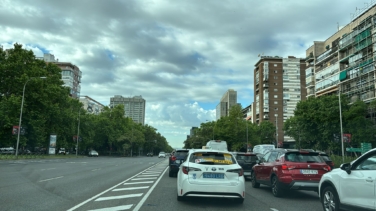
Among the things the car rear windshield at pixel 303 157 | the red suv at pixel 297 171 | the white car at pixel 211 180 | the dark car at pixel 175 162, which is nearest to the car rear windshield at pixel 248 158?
the dark car at pixel 175 162

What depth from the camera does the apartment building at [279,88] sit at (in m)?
106

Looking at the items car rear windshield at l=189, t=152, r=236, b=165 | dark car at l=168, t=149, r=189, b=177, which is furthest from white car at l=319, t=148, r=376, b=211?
dark car at l=168, t=149, r=189, b=177

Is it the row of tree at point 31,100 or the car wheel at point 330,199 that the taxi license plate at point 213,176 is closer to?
the car wheel at point 330,199

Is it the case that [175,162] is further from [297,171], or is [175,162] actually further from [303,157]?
[297,171]

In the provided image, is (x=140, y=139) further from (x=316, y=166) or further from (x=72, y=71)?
(x=316, y=166)

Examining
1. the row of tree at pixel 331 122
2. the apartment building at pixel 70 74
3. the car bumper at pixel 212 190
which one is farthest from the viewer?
the apartment building at pixel 70 74

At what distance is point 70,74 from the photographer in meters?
112

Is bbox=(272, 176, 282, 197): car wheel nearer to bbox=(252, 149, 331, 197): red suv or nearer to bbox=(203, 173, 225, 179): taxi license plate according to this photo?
bbox=(252, 149, 331, 197): red suv

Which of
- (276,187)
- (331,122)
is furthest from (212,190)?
(331,122)

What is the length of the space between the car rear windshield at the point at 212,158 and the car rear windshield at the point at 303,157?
8.52 feet

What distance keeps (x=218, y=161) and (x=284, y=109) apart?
102347mm

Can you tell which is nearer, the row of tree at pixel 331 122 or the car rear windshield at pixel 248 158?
the car rear windshield at pixel 248 158

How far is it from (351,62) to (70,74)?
86809 mm

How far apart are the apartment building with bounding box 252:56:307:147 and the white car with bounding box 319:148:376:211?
100m
